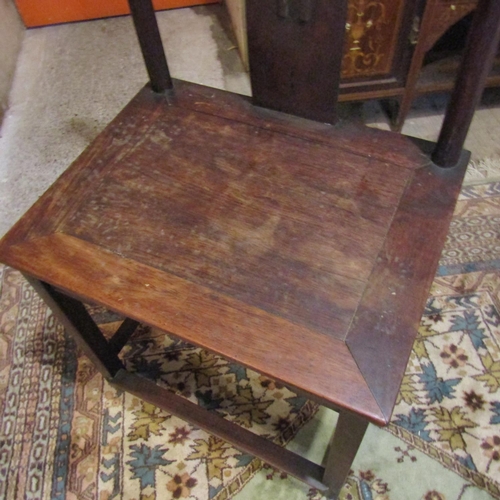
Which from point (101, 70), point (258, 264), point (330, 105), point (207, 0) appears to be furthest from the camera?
point (207, 0)

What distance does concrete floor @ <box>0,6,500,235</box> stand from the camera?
1.56 meters

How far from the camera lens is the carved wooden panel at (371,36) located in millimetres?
1229

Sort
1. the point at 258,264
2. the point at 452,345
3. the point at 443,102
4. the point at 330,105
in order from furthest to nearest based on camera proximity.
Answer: the point at 443,102
the point at 452,345
the point at 330,105
the point at 258,264

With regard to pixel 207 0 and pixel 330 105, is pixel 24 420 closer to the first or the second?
pixel 330 105

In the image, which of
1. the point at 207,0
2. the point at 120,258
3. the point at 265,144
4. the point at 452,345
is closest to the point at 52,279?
the point at 120,258

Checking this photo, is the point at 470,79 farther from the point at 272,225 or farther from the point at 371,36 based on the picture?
→ the point at 371,36

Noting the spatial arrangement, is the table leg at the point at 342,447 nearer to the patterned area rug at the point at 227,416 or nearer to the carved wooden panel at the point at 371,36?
the patterned area rug at the point at 227,416

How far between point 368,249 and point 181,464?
64 cm

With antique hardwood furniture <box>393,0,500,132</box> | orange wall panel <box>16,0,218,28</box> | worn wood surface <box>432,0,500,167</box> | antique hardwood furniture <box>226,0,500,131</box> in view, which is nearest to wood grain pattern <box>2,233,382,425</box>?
worn wood surface <box>432,0,500,167</box>

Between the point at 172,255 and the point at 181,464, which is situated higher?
the point at 172,255

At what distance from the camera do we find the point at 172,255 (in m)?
0.70

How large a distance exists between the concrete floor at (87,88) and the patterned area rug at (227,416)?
51 cm

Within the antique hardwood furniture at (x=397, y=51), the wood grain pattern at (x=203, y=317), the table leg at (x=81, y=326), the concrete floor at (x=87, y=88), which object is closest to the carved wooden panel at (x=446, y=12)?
the antique hardwood furniture at (x=397, y=51)

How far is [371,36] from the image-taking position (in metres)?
1.30
